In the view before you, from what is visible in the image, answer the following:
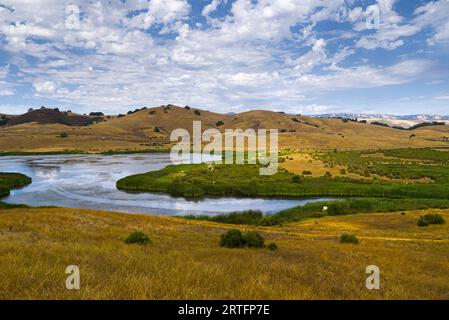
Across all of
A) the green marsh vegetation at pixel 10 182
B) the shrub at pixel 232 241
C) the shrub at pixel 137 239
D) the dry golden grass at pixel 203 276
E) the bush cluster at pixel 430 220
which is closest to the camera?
the dry golden grass at pixel 203 276

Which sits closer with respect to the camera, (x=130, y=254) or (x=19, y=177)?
(x=130, y=254)

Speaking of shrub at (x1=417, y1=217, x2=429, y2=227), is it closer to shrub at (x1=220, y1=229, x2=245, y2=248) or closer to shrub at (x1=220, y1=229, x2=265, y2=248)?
shrub at (x1=220, y1=229, x2=265, y2=248)

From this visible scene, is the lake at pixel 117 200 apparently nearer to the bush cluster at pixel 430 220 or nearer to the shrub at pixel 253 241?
the bush cluster at pixel 430 220

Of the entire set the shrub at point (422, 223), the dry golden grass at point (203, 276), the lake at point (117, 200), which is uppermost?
the dry golden grass at point (203, 276)

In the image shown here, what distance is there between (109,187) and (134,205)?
1373 cm

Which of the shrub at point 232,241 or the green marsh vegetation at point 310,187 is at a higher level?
the shrub at point 232,241

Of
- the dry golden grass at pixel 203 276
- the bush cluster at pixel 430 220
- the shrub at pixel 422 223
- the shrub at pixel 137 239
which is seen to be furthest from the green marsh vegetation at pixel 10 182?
the bush cluster at pixel 430 220

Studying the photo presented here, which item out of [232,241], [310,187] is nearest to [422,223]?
[232,241]

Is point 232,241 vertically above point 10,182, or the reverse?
point 232,241

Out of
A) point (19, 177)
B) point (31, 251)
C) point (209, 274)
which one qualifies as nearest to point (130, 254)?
point (31, 251)

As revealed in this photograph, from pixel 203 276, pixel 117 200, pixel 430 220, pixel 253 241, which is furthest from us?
pixel 117 200

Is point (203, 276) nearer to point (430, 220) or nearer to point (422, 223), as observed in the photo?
point (422, 223)

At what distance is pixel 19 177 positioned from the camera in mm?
67000
